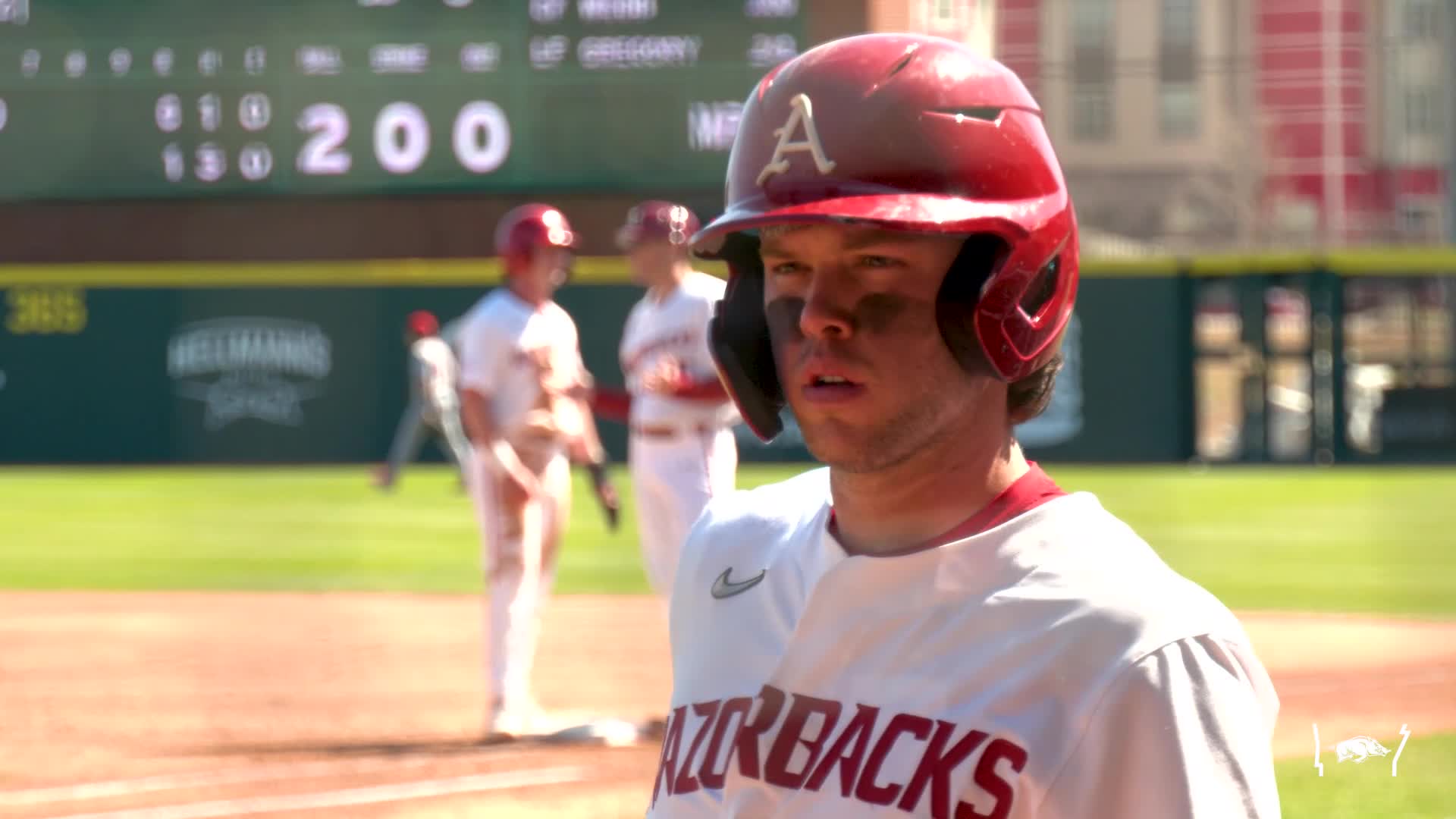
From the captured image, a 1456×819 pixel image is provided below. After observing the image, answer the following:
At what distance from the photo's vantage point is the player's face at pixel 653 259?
5.92 m

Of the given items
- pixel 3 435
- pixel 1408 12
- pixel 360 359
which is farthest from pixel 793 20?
pixel 1408 12

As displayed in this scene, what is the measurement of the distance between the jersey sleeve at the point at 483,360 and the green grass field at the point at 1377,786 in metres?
2.54

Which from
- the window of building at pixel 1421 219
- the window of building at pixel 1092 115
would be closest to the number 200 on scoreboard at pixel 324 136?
the window of building at pixel 1092 115

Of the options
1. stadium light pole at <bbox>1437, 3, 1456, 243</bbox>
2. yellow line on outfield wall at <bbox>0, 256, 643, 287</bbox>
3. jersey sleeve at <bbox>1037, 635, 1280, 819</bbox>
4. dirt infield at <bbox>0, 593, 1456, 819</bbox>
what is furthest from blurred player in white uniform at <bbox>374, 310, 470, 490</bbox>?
jersey sleeve at <bbox>1037, 635, 1280, 819</bbox>

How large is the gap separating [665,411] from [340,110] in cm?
838

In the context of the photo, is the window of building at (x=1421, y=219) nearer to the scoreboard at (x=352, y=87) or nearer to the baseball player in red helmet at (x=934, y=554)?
the scoreboard at (x=352, y=87)

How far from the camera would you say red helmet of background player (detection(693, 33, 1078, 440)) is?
1312 millimetres

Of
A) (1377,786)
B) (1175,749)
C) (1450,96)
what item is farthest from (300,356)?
(1175,749)

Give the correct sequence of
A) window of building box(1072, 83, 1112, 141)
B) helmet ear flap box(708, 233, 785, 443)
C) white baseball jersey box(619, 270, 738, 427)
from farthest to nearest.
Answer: window of building box(1072, 83, 1112, 141), white baseball jersey box(619, 270, 738, 427), helmet ear flap box(708, 233, 785, 443)

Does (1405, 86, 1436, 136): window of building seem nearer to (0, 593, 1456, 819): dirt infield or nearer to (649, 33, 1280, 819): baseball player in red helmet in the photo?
(0, 593, 1456, 819): dirt infield

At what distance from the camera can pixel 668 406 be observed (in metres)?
6.02

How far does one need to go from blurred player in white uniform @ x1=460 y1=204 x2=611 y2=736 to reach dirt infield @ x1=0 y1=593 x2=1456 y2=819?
31cm

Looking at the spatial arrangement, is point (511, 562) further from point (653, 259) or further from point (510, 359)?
point (653, 259)

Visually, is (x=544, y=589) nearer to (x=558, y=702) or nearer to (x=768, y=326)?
(x=558, y=702)
